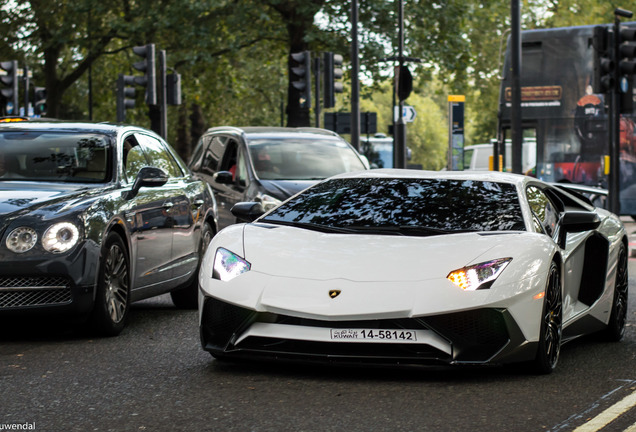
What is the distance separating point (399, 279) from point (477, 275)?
→ 0.41 meters

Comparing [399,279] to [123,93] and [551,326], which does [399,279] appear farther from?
[123,93]

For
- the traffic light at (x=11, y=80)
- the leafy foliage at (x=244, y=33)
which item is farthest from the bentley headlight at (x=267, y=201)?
the traffic light at (x=11, y=80)

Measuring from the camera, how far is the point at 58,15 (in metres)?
42.8

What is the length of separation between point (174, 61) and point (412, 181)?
28137mm

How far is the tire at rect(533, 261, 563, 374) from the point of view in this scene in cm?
675

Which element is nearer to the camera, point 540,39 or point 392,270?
point 392,270

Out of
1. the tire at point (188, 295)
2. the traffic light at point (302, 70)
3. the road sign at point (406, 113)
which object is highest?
the traffic light at point (302, 70)

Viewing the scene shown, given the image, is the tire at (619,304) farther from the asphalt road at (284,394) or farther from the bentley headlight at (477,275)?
the bentley headlight at (477,275)

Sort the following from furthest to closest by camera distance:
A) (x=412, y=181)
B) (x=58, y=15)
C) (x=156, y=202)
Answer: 1. (x=58, y=15)
2. (x=156, y=202)
3. (x=412, y=181)

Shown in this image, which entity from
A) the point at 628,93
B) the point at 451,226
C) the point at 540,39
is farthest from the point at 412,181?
the point at 540,39

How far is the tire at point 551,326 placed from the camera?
6750mm

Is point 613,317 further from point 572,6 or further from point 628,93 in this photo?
point 572,6

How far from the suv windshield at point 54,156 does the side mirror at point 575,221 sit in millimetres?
3396

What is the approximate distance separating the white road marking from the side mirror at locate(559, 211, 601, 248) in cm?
151
